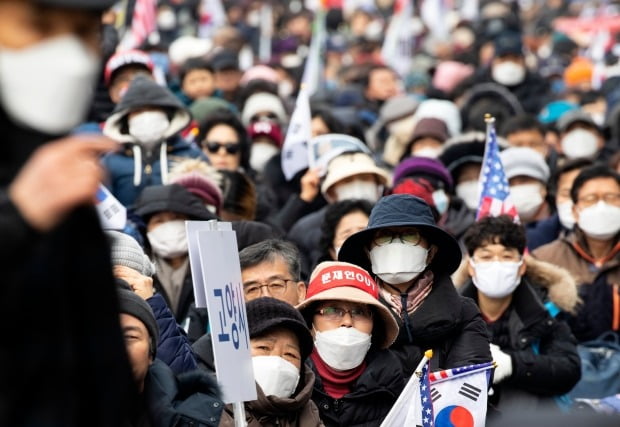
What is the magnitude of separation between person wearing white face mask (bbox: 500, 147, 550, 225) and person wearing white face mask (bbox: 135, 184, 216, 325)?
3.41 metres

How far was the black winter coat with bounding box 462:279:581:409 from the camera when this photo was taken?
31.2 ft

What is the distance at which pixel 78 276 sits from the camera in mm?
3904

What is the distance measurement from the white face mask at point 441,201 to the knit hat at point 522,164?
109 centimetres

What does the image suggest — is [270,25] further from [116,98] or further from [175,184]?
[175,184]

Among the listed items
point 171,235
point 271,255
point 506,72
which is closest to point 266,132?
point 506,72

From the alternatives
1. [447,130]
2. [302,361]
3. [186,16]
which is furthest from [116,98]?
[186,16]

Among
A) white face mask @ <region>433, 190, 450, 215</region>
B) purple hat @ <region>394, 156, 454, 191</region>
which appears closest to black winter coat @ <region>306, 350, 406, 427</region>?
white face mask @ <region>433, 190, 450, 215</region>

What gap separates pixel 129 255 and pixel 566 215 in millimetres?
4956

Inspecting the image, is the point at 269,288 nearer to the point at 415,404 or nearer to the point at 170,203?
the point at 415,404

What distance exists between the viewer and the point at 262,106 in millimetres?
16750

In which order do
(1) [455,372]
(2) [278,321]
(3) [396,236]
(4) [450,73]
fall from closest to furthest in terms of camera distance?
(2) [278,321], (1) [455,372], (3) [396,236], (4) [450,73]

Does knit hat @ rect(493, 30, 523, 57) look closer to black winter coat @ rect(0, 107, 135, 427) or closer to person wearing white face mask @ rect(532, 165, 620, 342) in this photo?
person wearing white face mask @ rect(532, 165, 620, 342)

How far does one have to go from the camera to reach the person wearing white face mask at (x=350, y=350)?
7.90 metres

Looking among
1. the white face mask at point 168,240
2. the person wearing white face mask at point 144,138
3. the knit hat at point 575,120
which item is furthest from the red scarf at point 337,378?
the knit hat at point 575,120
